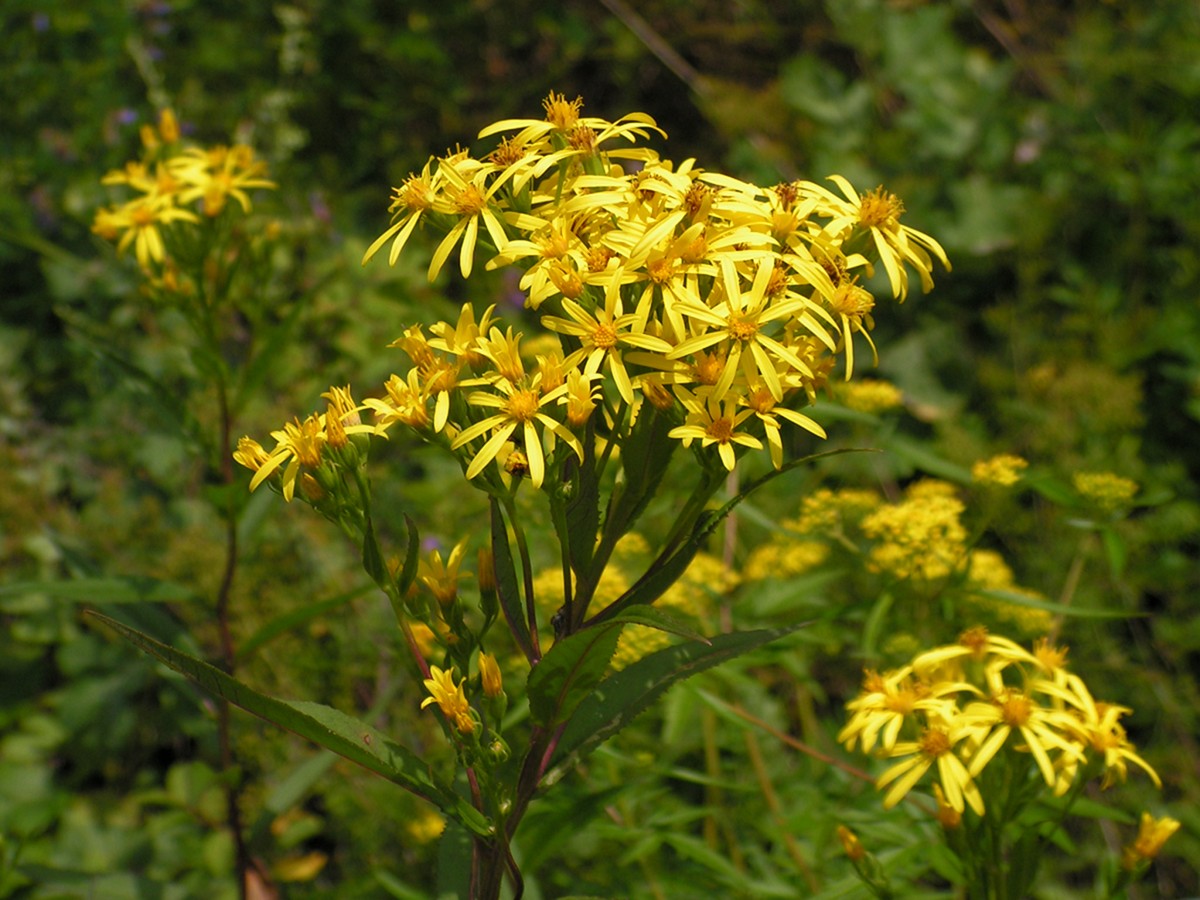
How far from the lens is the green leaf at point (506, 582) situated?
1482 mm

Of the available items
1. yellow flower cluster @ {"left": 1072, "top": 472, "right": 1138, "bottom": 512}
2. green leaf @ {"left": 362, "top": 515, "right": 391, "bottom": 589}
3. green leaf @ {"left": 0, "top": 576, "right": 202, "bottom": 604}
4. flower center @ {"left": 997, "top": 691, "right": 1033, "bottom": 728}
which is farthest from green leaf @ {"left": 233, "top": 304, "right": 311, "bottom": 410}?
yellow flower cluster @ {"left": 1072, "top": 472, "right": 1138, "bottom": 512}

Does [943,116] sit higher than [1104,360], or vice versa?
[943,116]

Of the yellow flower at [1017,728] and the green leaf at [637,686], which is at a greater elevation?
the green leaf at [637,686]

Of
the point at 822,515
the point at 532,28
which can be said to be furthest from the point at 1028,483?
the point at 532,28

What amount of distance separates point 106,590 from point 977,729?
5.81ft

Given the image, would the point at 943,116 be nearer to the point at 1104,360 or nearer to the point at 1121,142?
the point at 1121,142

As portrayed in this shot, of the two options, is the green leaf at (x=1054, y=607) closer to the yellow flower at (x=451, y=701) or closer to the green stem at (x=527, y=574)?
the green stem at (x=527, y=574)

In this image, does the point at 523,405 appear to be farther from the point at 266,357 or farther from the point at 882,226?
the point at 266,357

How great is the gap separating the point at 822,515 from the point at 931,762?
2.33ft

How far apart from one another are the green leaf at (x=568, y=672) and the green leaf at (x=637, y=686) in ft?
0.28

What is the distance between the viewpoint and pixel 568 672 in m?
1.29

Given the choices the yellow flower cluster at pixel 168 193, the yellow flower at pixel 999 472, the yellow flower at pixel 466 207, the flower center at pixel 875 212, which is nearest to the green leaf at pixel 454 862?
the yellow flower at pixel 466 207

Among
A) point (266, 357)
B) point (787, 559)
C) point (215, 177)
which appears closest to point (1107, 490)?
point (787, 559)

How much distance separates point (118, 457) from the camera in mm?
3975
